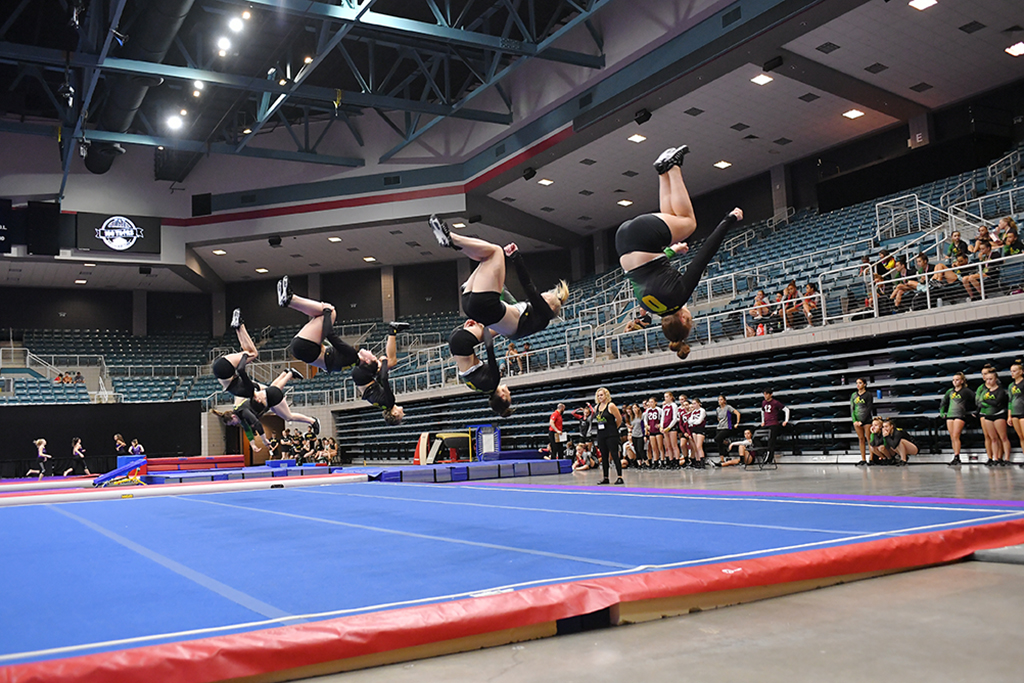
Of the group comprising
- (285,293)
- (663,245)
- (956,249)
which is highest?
(956,249)

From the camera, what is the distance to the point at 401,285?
1436 inches

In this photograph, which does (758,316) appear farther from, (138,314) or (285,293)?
(138,314)

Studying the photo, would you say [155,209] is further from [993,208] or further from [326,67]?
[993,208]

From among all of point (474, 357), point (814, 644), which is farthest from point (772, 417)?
point (814, 644)

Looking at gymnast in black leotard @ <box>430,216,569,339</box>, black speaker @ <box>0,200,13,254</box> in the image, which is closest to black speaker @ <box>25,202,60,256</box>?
black speaker @ <box>0,200,13,254</box>

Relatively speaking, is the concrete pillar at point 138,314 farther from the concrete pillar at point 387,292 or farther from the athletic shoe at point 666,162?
the athletic shoe at point 666,162

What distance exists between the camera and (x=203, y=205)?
102 ft

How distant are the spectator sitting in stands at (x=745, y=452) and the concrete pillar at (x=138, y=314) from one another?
97.4ft

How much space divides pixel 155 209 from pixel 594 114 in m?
18.9

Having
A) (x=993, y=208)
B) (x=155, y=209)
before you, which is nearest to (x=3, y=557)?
(x=993, y=208)

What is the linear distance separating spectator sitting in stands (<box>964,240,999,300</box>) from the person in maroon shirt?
3934mm

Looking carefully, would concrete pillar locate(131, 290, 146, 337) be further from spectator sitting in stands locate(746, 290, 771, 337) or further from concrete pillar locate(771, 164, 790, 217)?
spectator sitting in stands locate(746, 290, 771, 337)

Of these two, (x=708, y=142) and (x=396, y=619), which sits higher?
(x=708, y=142)

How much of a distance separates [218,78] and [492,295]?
56.4 feet
